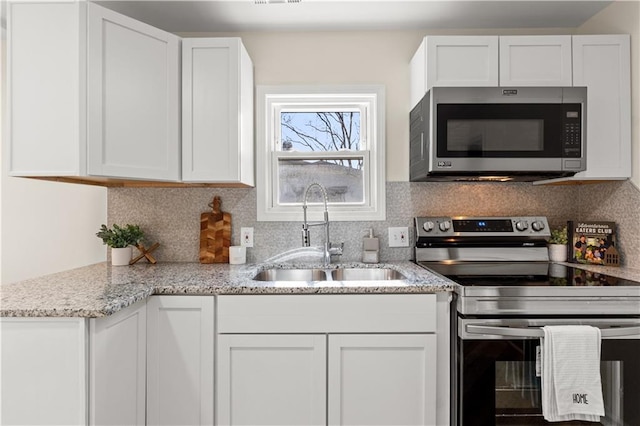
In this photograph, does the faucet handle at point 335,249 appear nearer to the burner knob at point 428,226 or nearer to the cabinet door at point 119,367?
the burner knob at point 428,226

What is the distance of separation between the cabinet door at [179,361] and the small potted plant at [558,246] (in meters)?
1.93

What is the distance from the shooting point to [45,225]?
8.17 feet

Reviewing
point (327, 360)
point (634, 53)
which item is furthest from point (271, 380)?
point (634, 53)

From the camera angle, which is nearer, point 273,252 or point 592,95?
point 592,95

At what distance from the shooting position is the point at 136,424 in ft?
5.08

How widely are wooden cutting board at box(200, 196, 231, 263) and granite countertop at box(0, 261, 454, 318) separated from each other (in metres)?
0.20

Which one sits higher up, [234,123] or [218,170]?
[234,123]

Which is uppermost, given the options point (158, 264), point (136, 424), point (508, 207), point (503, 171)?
point (503, 171)

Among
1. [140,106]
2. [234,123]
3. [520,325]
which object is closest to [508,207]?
[520,325]

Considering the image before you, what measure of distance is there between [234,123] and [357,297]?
3.51 feet

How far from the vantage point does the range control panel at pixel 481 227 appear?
224cm

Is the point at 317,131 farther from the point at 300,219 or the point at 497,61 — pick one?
the point at 497,61

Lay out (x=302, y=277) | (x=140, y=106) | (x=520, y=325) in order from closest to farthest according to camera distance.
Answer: (x=520, y=325)
(x=140, y=106)
(x=302, y=277)

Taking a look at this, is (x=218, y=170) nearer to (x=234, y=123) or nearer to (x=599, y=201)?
(x=234, y=123)
